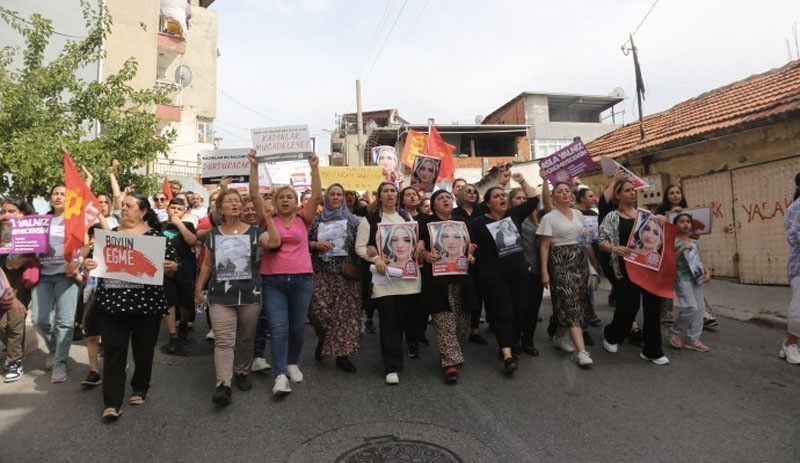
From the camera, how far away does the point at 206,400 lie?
416 centimetres

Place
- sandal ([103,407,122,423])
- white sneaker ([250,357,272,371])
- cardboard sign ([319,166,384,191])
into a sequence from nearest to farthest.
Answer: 1. sandal ([103,407,122,423])
2. white sneaker ([250,357,272,371])
3. cardboard sign ([319,166,384,191])

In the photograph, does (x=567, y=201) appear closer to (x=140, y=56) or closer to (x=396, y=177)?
(x=396, y=177)

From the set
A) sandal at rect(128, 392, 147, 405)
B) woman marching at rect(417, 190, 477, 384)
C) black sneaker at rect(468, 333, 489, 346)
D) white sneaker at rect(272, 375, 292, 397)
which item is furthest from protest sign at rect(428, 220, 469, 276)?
sandal at rect(128, 392, 147, 405)

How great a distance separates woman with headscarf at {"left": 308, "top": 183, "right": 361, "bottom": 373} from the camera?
4938 mm

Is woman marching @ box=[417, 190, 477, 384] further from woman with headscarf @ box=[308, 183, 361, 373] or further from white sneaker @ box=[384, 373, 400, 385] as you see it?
woman with headscarf @ box=[308, 183, 361, 373]

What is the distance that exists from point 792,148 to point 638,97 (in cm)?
383

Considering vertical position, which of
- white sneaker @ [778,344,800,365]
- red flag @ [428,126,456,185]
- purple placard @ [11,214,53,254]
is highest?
red flag @ [428,126,456,185]

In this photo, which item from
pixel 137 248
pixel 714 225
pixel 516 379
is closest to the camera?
pixel 137 248

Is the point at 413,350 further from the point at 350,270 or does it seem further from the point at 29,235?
the point at 29,235

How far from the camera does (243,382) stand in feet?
14.4

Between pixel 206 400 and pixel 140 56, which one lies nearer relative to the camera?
pixel 206 400

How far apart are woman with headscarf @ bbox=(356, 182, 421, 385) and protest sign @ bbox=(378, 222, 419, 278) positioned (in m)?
0.06

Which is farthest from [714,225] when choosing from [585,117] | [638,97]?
[585,117]

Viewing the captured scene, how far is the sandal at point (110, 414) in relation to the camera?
12.2ft
